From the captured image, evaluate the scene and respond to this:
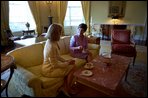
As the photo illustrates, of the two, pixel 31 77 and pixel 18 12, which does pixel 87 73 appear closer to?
pixel 31 77

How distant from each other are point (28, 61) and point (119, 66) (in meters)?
1.36

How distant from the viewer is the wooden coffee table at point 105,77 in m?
1.46

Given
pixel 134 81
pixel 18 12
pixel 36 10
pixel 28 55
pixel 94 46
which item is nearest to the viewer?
pixel 18 12

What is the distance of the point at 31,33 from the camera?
180 inches

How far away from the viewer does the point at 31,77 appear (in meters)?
1.42

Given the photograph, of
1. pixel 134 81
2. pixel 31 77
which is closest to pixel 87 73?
pixel 31 77

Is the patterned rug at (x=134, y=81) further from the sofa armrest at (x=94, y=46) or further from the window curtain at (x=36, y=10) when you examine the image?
the window curtain at (x=36, y=10)

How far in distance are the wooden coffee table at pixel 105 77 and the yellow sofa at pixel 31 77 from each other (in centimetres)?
34

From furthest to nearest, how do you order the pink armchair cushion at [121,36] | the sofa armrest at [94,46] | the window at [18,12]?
the pink armchair cushion at [121,36], the sofa armrest at [94,46], the window at [18,12]

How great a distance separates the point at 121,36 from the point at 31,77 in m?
2.60

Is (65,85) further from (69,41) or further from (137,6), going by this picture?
(137,6)

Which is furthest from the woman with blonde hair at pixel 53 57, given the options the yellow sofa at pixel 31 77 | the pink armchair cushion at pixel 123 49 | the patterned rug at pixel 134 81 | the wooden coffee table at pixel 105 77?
the pink armchair cushion at pixel 123 49

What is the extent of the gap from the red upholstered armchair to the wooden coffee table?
37.3 inches

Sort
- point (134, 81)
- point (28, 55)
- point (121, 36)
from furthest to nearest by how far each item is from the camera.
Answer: point (121, 36)
point (134, 81)
point (28, 55)
